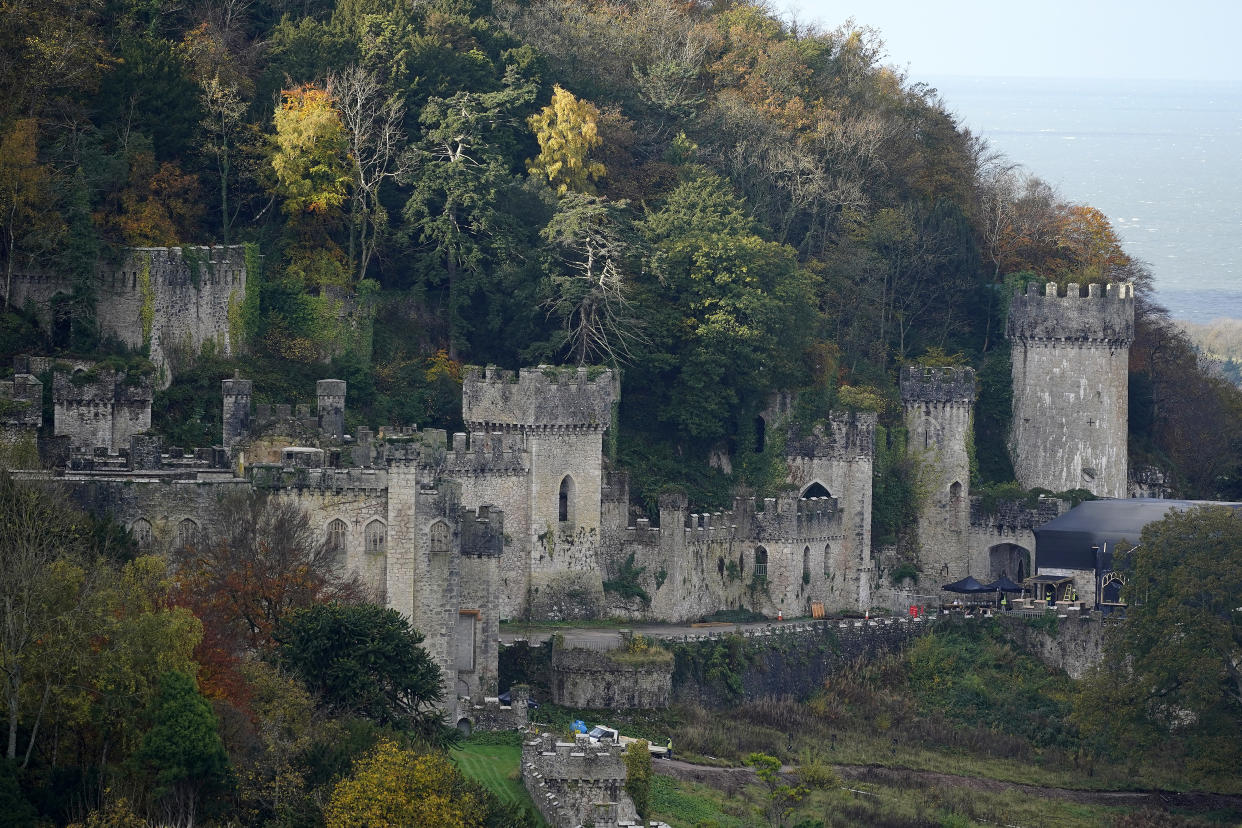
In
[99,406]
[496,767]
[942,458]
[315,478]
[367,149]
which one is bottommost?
[496,767]

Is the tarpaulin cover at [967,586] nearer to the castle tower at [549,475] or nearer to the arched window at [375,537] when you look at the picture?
the castle tower at [549,475]

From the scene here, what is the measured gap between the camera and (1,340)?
74.4 metres

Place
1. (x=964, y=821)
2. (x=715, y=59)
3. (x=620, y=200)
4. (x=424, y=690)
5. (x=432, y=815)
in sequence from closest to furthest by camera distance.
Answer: (x=432, y=815) → (x=424, y=690) → (x=964, y=821) → (x=620, y=200) → (x=715, y=59)

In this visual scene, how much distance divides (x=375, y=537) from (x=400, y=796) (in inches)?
481

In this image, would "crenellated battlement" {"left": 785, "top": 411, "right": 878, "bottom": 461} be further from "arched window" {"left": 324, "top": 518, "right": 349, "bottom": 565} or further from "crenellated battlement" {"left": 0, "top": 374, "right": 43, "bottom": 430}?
"crenellated battlement" {"left": 0, "top": 374, "right": 43, "bottom": 430}

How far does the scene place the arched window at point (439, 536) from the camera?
6950 cm

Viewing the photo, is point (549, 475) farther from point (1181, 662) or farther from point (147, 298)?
point (1181, 662)

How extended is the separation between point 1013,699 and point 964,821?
10456 millimetres

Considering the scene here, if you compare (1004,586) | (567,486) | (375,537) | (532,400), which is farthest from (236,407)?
(1004,586)

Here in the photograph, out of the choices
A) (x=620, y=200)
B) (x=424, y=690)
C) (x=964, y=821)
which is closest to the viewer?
(x=424, y=690)

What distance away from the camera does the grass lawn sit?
6378 centimetres

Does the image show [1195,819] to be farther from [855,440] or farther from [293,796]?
[293,796]

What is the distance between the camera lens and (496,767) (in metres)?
66.1

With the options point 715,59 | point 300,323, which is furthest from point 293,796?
point 715,59
